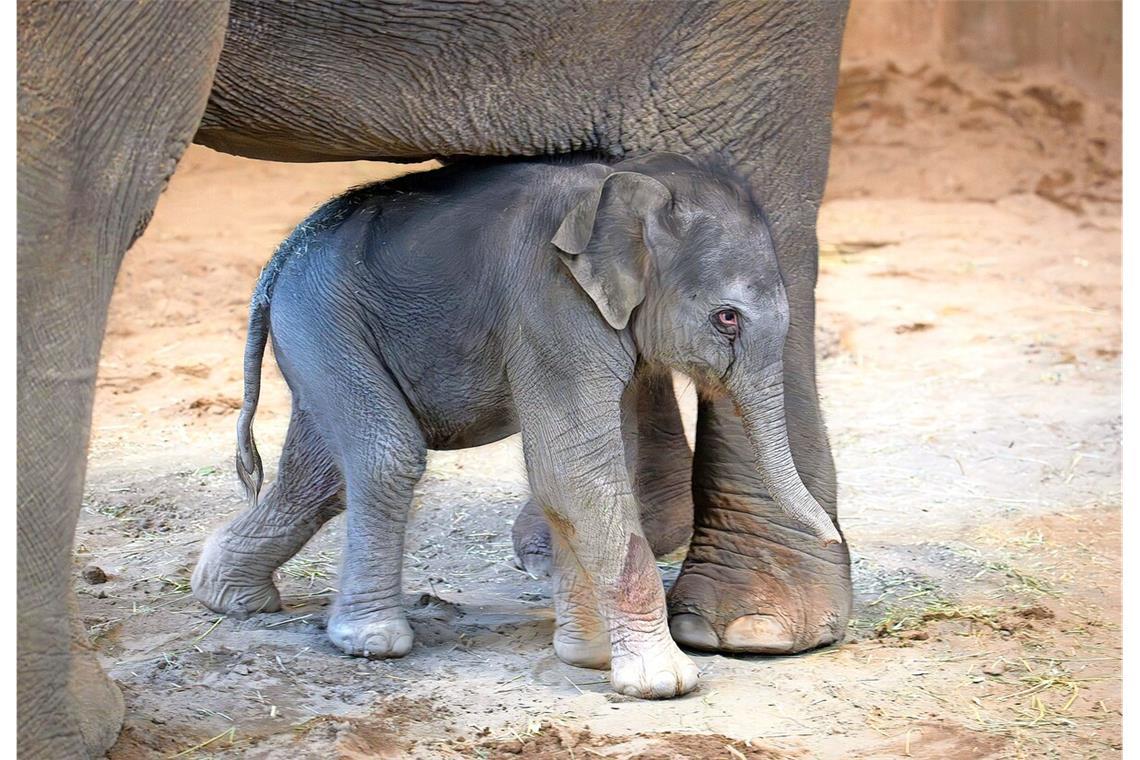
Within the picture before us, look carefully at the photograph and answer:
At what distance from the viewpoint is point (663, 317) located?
366 cm

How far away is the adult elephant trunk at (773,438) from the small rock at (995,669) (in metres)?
0.55

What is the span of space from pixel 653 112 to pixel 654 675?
1.36m

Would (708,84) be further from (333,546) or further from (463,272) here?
(333,546)

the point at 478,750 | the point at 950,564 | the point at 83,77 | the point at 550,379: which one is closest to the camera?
the point at 83,77

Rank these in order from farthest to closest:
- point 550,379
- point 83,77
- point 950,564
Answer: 1. point 950,564
2. point 550,379
3. point 83,77

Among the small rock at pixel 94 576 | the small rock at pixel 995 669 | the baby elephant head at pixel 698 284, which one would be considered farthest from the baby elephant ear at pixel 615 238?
the small rock at pixel 94 576

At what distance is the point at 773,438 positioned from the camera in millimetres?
3688

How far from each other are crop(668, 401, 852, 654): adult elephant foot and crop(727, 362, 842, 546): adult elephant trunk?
364 millimetres

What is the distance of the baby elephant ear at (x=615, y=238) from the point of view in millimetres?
3586

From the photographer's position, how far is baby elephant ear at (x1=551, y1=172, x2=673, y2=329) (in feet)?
11.8
